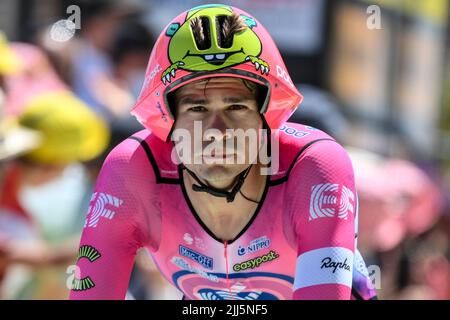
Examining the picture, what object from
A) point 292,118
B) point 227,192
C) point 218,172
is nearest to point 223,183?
point 227,192

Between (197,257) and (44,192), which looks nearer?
(197,257)

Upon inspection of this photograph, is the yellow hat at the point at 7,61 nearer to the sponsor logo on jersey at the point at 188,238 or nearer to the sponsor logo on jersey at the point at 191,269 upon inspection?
the sponsor logo on jersey at the point at 191,269

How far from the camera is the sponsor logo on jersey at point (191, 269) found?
4.30m

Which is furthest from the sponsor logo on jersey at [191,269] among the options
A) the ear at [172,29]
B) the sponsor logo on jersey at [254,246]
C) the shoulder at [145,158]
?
the ear at [172,29]

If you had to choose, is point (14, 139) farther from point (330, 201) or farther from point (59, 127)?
point (330, 201)

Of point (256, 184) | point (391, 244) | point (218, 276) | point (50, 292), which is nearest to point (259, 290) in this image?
point (218, 276)

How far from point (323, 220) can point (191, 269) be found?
0.82m

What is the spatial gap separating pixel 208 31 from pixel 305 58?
5252mm

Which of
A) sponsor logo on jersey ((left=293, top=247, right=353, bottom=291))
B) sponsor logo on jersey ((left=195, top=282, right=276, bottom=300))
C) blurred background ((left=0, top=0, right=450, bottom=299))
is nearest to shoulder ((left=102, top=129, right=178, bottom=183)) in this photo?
sponsor logo on jersey ((left=195, top=282, right=276, bottom=300))

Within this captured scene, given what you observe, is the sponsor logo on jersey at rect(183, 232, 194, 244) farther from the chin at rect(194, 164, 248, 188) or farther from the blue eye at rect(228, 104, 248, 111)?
the blue eye at rect(228, 104, 248, 111)

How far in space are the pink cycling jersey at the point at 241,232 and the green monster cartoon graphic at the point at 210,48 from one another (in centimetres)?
42

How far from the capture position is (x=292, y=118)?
321 inches

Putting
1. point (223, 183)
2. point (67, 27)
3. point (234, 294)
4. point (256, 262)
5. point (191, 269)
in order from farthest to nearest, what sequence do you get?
point (67, 27) < point (234, 294) < point (191, 269) < point (256, 262) < point (223, 183)

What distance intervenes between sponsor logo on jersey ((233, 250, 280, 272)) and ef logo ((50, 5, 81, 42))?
4164 mm
